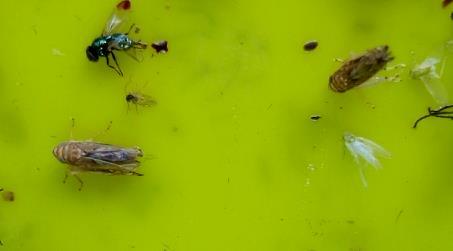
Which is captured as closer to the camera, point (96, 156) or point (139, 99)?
point (96, 156)

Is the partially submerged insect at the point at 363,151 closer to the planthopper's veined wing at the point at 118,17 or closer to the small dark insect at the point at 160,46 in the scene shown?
the small dark insect at the point at 160,46

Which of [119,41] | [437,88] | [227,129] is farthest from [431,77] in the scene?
[119,41]

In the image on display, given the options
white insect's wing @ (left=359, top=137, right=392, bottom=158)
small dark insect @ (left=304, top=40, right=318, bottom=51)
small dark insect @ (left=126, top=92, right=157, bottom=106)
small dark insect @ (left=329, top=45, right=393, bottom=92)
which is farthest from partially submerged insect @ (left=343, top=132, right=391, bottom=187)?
small dark insect @ (left=126, top=92, right=157, bottom=106)

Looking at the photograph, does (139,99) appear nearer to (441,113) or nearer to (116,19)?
(116,19)

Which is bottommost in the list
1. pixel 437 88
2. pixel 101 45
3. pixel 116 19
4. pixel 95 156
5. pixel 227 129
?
pixel 95 156

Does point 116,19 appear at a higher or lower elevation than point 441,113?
higher

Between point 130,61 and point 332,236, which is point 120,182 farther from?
point 332,236

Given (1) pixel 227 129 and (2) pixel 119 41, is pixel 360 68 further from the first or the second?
(2) pixel 119 41
